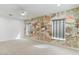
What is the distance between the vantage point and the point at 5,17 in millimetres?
2895

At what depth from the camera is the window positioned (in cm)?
284

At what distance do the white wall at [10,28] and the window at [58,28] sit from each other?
70 cm

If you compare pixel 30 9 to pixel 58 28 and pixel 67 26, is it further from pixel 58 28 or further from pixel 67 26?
pixel 67 26

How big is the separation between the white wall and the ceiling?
110mm

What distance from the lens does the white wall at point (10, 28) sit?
2906 millimetres

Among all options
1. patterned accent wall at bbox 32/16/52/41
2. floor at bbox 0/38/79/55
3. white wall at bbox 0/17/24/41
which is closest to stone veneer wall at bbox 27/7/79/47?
patterned accent wall at bbox 32/16/52/41

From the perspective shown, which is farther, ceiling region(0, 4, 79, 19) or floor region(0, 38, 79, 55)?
floor region(0, 38, 79, 55)

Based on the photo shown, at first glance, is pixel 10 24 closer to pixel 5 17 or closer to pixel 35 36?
pixel 5 17

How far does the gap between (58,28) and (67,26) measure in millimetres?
200

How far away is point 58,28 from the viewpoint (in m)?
2.90

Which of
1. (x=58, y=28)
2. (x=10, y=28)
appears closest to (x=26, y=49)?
(x=10, y=28)

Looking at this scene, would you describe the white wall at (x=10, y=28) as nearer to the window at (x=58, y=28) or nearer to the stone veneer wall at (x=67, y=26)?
the stone veneer wall at (x=67, y=26)

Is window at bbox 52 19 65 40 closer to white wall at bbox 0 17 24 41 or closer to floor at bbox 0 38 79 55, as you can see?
floor at bbox 0 38 79 55

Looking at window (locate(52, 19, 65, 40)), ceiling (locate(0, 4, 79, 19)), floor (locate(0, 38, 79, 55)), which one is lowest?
floor (locate(0, 38, 79, 55))
